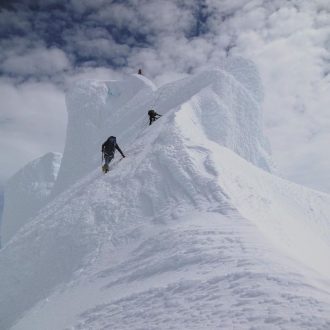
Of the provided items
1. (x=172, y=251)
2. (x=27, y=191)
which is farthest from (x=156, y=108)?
(x=27, y=191)

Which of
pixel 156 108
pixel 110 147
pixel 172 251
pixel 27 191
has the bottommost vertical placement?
pixel 172 251

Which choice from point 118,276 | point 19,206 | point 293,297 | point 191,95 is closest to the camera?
point 293,297

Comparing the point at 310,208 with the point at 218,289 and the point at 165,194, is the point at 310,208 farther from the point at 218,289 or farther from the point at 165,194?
the point at 218,289

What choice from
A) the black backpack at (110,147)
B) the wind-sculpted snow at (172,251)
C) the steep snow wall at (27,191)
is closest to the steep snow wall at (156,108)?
the black backpack at (110,147)

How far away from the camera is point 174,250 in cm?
1005

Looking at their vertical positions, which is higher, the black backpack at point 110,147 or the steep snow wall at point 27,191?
the steep snow wall at point 27,191

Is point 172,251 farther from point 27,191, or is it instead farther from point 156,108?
point 27,191

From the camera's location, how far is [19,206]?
44125 millimetres

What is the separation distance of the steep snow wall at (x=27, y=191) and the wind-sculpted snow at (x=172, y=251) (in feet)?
93.4

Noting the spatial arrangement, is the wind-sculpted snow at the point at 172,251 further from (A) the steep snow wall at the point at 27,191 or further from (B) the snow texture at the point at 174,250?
(A) the steep snow wall at the point at 27,191

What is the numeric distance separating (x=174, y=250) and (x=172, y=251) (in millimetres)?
56

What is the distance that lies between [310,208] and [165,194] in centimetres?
718

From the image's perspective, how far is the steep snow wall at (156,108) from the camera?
24.7 metres

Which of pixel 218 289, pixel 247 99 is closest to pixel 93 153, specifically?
pixel 247 99
